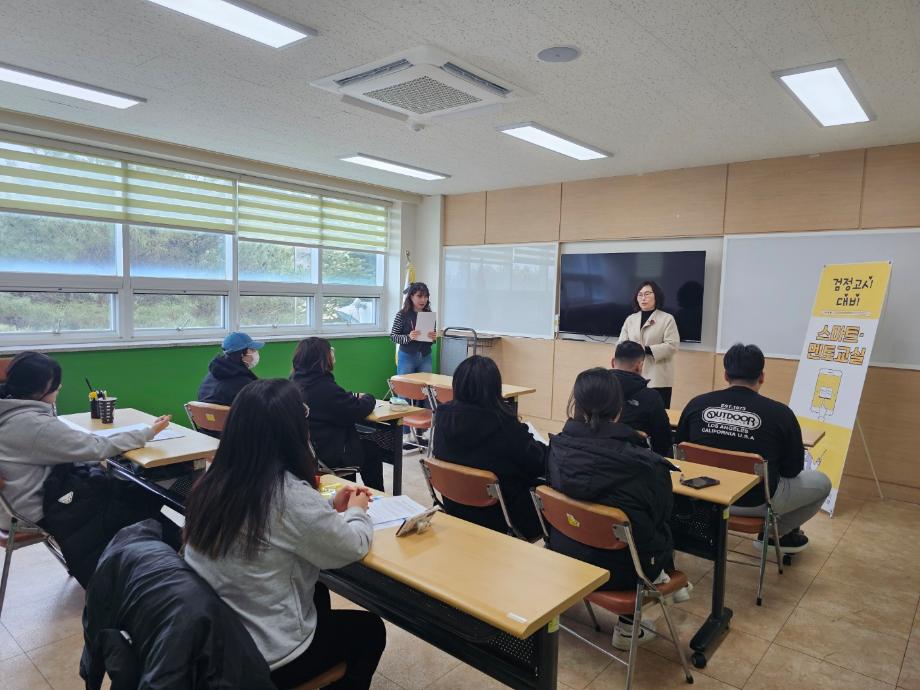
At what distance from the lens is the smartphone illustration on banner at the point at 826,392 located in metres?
4.45

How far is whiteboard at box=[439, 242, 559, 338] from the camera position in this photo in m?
6.68

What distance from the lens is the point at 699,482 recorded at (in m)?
2.52

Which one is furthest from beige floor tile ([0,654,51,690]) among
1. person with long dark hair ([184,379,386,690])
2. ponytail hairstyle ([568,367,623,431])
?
ponytail hairstyle ([568,367,623,431])

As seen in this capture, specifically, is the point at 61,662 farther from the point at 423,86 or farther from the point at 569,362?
the point at 569,362

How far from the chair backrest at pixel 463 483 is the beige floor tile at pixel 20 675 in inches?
63.3

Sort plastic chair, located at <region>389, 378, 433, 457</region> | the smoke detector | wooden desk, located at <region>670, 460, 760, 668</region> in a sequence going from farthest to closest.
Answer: plastic chair, located at <region>389, 378, 433, 457</region>, the smoke detector, wooden desk, located at <region>670, 460, 760, 668</region>

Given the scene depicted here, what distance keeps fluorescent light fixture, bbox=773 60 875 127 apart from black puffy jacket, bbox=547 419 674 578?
→ 232cm

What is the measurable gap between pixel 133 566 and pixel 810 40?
333 centimetres

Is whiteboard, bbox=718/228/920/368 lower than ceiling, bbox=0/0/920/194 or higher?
lower

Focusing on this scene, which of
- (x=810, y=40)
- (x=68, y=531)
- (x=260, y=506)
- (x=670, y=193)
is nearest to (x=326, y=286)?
(x=670, y=193)

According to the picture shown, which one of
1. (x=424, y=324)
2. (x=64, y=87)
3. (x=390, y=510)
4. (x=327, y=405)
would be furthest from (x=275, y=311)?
(x=390, y=510)

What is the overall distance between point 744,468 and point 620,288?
3.39m

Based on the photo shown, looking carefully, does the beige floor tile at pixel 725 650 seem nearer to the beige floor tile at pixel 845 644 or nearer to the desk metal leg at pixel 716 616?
the desk metal leg at pixel 716 616

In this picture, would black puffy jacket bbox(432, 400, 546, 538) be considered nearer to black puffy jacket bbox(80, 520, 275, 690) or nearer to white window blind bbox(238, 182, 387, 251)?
black puffy jacket bbox(80, 520, 275, 690)
